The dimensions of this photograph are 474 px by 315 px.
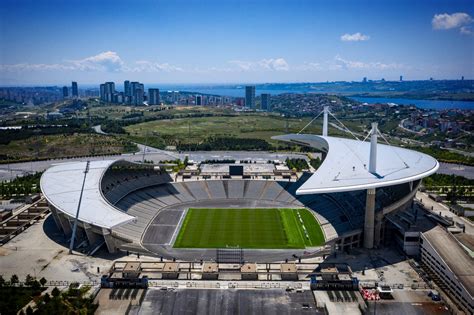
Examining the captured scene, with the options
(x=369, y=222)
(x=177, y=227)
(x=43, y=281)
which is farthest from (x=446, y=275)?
(x=43, y=281)

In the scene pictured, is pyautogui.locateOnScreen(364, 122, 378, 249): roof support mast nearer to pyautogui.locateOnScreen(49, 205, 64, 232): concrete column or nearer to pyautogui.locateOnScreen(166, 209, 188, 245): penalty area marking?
pyautogui.locateOnScreen(166, 209, 188, 245): penalty area marking

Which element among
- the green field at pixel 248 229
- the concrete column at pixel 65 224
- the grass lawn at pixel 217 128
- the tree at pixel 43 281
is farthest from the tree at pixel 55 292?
the grass lawn at pixel 217 128

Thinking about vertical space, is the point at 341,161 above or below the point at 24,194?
above

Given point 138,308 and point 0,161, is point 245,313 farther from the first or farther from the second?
point 0,161

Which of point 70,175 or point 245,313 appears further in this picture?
point 70,175

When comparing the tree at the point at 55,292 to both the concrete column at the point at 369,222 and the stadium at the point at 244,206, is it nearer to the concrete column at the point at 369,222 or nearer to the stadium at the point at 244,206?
the stadium at the point at 244,206

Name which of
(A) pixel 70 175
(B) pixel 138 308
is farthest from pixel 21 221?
(B) pixel 138 308

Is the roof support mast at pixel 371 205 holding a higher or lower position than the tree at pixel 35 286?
higher
